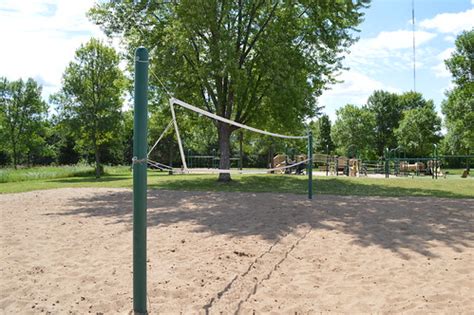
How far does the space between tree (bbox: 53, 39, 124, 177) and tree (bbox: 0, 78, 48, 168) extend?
15.0 m

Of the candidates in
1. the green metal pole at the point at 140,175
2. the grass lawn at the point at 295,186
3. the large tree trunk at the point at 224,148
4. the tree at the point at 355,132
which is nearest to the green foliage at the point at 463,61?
the grass lawn at the point at 295,186

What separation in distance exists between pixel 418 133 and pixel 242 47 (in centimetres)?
3485

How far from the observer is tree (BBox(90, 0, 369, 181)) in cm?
1566

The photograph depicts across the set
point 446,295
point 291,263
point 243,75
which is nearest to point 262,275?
point 291,263

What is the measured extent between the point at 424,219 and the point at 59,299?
691cm

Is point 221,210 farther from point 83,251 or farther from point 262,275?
point 262,275

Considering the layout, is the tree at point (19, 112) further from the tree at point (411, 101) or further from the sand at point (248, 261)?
the tree at point (411, 101)

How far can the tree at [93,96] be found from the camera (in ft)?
82.3

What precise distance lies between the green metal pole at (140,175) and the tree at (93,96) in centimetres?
2262

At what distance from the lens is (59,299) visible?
3.83 m

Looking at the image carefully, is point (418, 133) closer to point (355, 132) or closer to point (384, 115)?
point (355, 132)

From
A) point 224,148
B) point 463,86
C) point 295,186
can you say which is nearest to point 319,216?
point 295,186

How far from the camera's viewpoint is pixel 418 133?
4597cm

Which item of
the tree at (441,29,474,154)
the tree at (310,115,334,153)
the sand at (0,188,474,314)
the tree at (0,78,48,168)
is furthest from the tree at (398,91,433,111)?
the sand at (0,188,474,314)
